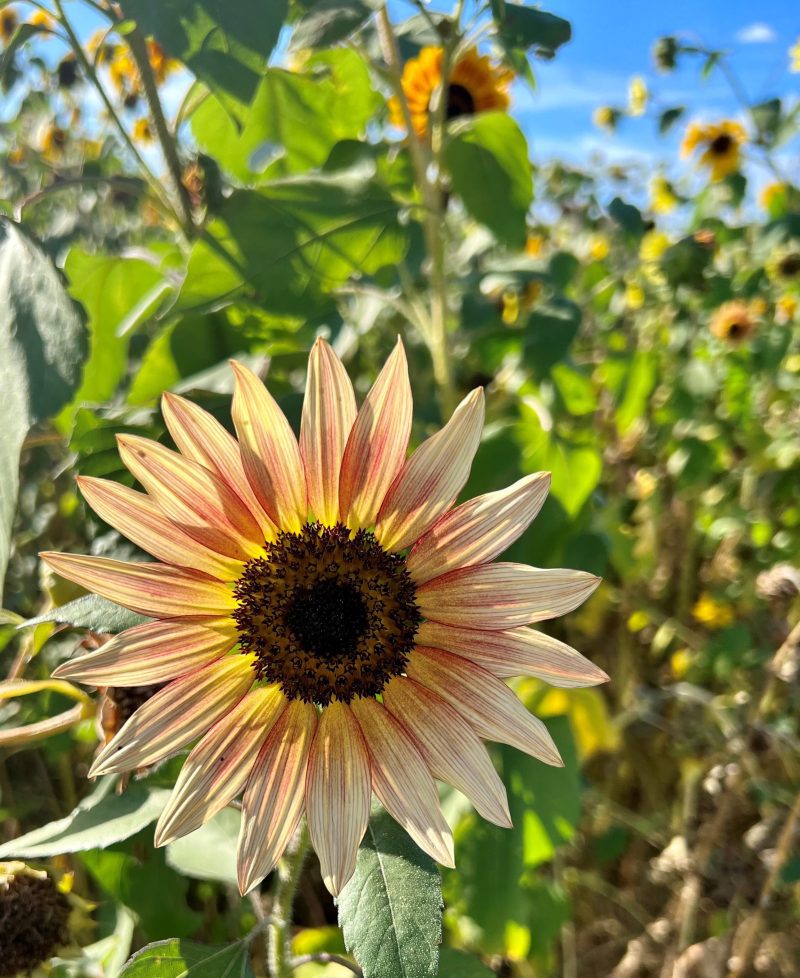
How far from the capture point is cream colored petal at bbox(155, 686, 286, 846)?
56 cm

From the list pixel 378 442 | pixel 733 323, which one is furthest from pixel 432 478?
pixel 733 323

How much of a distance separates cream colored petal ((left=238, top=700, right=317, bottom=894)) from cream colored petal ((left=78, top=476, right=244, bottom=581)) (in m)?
0.12

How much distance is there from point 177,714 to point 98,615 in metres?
0.09

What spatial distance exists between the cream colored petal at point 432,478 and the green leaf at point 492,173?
445 millimetres

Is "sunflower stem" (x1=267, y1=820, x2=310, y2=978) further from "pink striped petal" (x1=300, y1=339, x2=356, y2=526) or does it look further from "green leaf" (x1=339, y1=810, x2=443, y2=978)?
"pink striped petal" (x1=300, y1=339, x2=356, y2=526)

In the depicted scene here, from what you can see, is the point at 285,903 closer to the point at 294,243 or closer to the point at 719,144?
the point at 294,243

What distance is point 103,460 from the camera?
2.32 feet

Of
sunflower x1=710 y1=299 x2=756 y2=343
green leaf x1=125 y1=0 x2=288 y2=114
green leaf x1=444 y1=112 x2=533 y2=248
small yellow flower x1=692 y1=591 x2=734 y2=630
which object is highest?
sunflower x1=710 y1=299 x2=756 y2=343

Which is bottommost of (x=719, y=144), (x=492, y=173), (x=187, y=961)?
(x=187, y=961)

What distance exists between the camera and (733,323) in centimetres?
213

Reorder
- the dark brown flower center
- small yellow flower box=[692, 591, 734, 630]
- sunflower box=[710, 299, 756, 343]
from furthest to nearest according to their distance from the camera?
sunflower box=[710, 299, 756, 343]
small yellow flower box=[692, 591, 734, 630]
the dark brown flower center

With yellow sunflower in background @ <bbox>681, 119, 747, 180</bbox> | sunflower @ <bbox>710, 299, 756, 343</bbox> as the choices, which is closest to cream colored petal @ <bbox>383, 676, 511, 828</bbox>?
sunflower @ <bbox>710, 299, 756, 343</bbox>

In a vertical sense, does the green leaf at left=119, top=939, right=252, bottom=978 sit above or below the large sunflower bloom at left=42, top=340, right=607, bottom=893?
below

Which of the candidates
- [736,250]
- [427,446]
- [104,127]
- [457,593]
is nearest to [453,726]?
[457,593]
